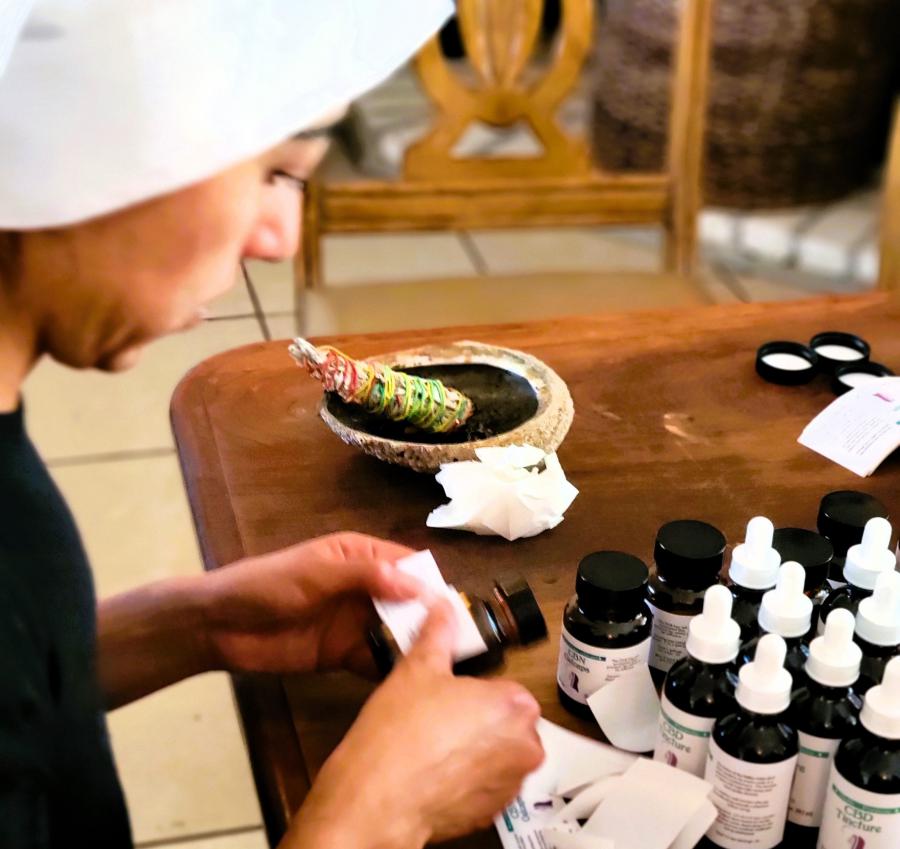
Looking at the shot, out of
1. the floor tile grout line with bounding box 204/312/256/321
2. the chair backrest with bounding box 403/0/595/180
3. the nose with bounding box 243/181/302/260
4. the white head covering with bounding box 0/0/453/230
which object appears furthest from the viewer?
the chair backrest with bounding box 403/0/595/180

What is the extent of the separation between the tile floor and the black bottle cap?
0.43m

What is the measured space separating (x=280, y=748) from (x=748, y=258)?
2564mm

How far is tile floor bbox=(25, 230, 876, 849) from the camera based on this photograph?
171 cm

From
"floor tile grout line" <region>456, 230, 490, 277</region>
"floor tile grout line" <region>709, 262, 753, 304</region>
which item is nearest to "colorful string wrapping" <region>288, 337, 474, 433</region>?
"floor tile grout line" <region>709, 262, 753, 304</region>

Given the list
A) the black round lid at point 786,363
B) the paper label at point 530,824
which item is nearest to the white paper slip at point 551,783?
Answer: the paper label at point 530,824

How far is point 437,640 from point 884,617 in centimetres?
26

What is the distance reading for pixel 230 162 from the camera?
580 mm

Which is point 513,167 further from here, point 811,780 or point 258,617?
point 811,780

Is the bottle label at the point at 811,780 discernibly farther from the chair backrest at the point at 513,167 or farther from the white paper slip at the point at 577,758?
the chair backrest at the point at 513,167

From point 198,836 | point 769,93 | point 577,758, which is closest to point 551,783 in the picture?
point 577,758

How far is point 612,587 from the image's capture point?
0.76 meters

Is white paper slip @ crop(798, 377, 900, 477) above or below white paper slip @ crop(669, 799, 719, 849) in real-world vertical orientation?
below

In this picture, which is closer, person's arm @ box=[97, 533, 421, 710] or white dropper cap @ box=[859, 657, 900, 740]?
white dropper cap @ box=[859, 657, 900, 740]

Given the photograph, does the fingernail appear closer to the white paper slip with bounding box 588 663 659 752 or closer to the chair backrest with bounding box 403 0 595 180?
the white paper slip with bounding box 588 663 659 752
